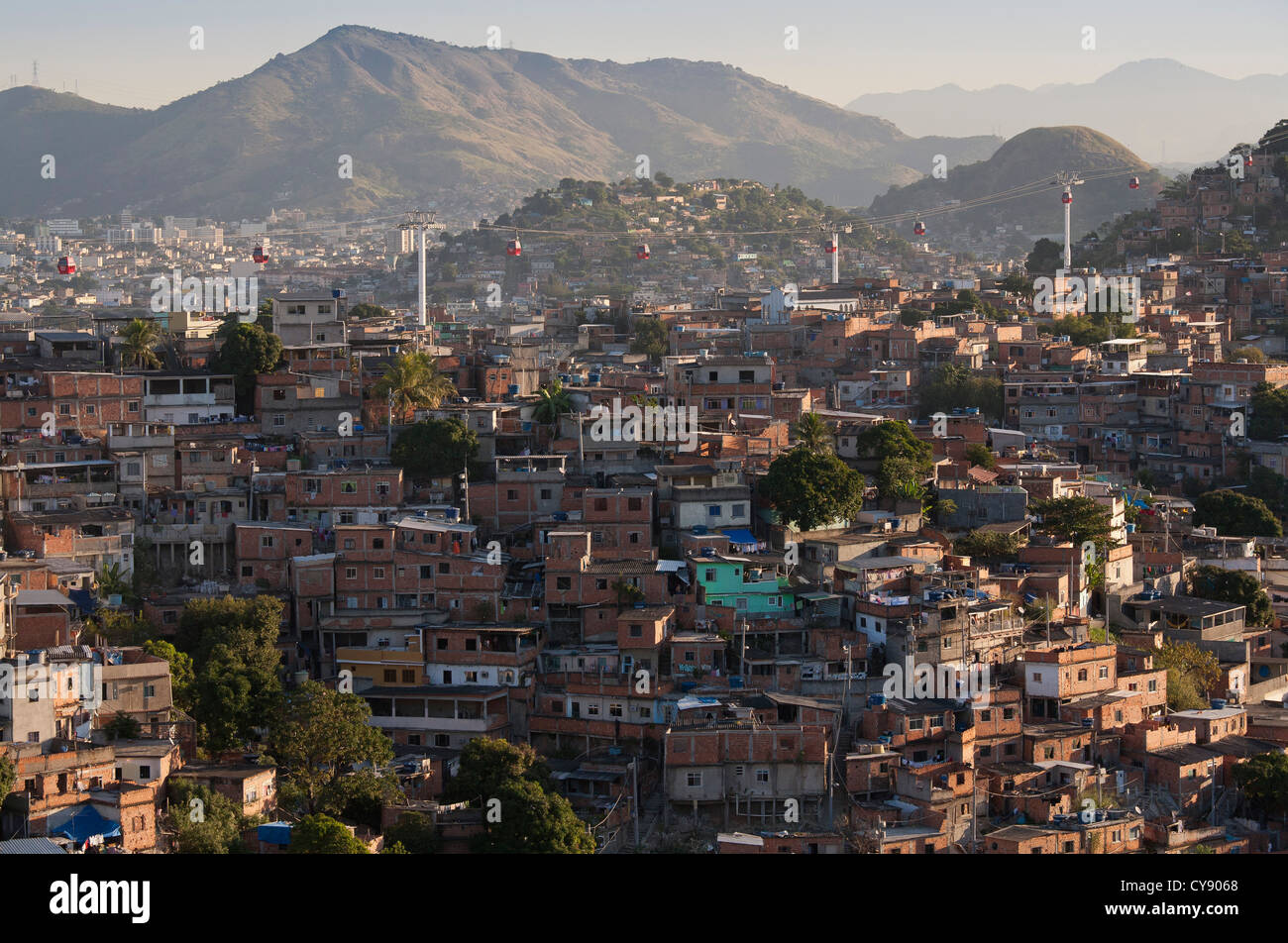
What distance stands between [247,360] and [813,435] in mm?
5340

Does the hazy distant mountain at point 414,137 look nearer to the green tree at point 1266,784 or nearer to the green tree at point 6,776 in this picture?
the green tree at point 1266,784

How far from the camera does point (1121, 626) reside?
46.5 ft

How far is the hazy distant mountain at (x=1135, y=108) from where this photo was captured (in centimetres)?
6312

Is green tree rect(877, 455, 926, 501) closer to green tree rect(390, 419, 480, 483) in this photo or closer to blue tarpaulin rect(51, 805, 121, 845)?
green tree rect(390, 419, 480, 483)

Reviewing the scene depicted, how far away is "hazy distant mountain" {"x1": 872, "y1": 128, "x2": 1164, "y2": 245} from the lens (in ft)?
224

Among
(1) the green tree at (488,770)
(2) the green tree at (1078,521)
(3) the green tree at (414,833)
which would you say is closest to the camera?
(3) the green tree at (414,833)

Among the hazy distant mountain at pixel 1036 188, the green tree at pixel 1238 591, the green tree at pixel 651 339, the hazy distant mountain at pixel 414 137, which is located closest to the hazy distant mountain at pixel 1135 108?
the hazy distant mountain at pixel 1036 188

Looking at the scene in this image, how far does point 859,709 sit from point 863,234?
47.5 meters

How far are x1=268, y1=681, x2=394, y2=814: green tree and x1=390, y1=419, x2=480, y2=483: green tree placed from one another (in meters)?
→ 3.82

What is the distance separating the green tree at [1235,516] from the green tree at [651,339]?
25.1 ft

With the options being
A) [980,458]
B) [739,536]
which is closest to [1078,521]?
[980,458]

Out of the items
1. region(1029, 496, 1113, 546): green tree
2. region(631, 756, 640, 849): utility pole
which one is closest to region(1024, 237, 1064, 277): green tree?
region(1029, 496, 1113, 546): green tree

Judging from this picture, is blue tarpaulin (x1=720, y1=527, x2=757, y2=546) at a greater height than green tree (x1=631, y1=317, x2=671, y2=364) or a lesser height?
lesser
